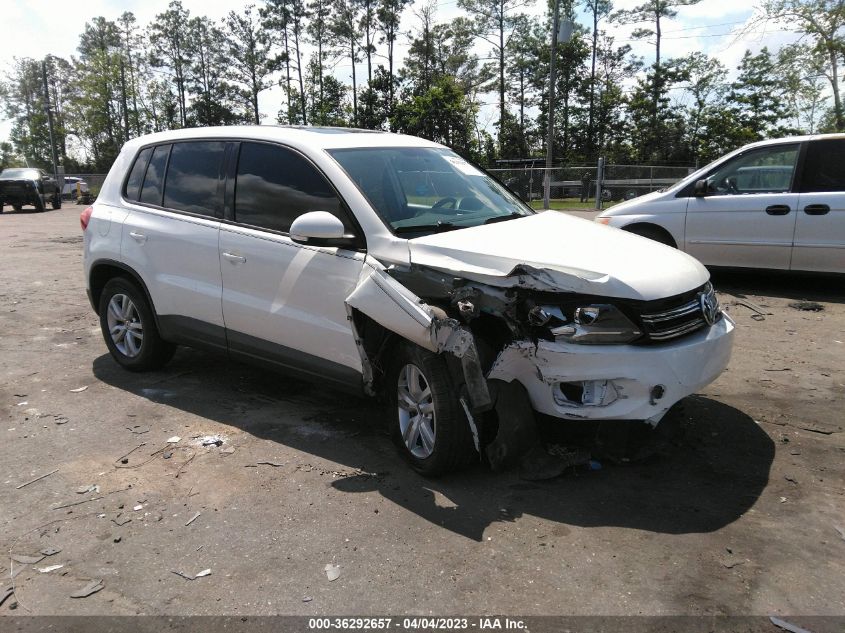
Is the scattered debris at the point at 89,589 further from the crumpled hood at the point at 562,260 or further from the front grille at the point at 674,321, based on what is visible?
the front grille at the point at 674,321

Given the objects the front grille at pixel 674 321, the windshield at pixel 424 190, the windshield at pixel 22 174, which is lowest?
the front grille at pixel 674 321

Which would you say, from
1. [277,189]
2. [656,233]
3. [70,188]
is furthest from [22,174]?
[277,189]

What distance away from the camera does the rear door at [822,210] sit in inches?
290

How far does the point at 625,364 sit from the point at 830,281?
6763mm

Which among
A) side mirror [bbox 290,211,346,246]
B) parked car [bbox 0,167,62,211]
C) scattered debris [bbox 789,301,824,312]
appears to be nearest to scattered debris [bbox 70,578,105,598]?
side mirror [bbox 290,211,346,246]

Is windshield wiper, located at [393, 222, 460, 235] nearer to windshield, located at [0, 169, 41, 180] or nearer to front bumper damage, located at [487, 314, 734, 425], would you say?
front bumper damage, located at [487, 314, 734, 425]

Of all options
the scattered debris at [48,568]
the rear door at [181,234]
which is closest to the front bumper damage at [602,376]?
the scattered debris at [48,568]

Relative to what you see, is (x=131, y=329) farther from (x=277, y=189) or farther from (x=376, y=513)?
(x=376, y=513)

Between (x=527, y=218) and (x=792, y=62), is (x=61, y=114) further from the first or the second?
(x=527, y=218)

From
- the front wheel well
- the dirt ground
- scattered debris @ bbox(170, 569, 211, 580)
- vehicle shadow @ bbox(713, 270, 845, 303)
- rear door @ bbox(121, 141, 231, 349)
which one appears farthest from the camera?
the front wheel well

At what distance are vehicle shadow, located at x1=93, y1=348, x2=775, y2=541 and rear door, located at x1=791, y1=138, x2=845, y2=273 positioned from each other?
395 centimetres

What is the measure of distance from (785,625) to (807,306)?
581 centimetres

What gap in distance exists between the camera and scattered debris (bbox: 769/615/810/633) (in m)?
2.44

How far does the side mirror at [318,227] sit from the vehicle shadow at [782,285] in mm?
5934
